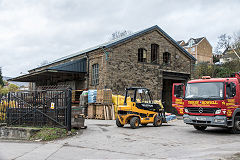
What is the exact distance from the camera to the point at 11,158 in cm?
730

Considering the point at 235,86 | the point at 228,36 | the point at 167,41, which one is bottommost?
the point at 235,86

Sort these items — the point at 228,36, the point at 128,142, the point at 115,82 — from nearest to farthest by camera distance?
the point at 128,142
the point at 115,82
the point at 228,36

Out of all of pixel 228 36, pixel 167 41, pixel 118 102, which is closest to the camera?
pixel 118 102

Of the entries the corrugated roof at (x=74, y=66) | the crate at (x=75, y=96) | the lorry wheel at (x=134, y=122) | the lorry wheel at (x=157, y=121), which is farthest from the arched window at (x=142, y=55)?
the lorry wheel at (x=134, y=122)

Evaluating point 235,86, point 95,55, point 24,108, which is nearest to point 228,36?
point 95,55

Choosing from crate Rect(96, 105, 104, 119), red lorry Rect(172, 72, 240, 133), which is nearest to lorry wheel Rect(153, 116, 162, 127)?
red lorry Rect(172, 72, 240, 133)

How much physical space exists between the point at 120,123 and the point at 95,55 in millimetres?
11675

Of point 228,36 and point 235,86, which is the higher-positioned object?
point 228,36

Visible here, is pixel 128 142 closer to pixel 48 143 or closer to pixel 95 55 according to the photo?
pixel 48 143

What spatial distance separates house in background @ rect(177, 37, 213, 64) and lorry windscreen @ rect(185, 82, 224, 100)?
62.9 m

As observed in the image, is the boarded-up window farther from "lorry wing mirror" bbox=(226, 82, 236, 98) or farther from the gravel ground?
"lorry wing mirror" bbox=(226, 82, 236, 98)

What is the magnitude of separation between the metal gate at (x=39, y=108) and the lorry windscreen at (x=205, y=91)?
18.1 ft

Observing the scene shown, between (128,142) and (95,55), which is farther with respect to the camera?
(95,55)

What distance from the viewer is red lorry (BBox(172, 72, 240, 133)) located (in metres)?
11.2
